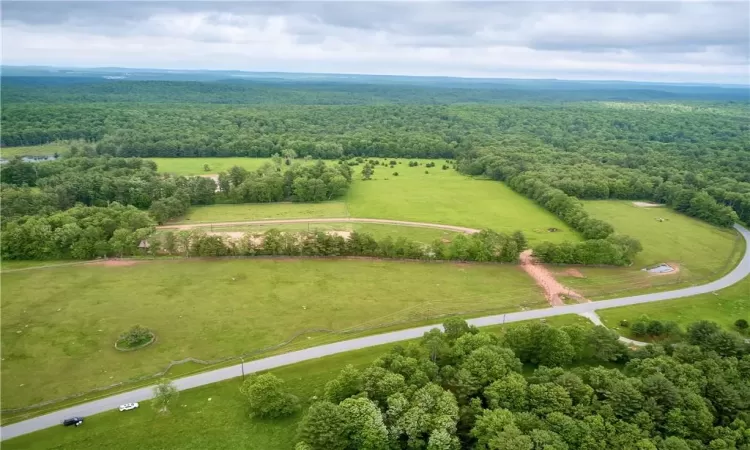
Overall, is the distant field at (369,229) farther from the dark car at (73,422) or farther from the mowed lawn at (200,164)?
the mowed lawn at (200,164)

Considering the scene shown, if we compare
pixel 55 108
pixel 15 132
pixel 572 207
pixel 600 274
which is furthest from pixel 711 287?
pixel 55 108

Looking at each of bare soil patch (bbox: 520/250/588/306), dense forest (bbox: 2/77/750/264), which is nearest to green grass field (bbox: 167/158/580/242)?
dense forest (bbox: 2/77/750/264)

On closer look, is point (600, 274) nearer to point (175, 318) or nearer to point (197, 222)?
point (175, 318)

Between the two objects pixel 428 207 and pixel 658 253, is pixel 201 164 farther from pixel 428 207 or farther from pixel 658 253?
pixel 658 253

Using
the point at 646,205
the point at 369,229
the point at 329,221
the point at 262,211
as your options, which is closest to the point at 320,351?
the point at 369,229

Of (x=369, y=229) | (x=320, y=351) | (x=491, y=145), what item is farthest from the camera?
(x=491, y=145)

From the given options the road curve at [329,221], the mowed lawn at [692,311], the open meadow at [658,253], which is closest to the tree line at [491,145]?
the open meadow at [658,253]

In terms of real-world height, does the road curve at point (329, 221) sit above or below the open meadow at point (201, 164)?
below
